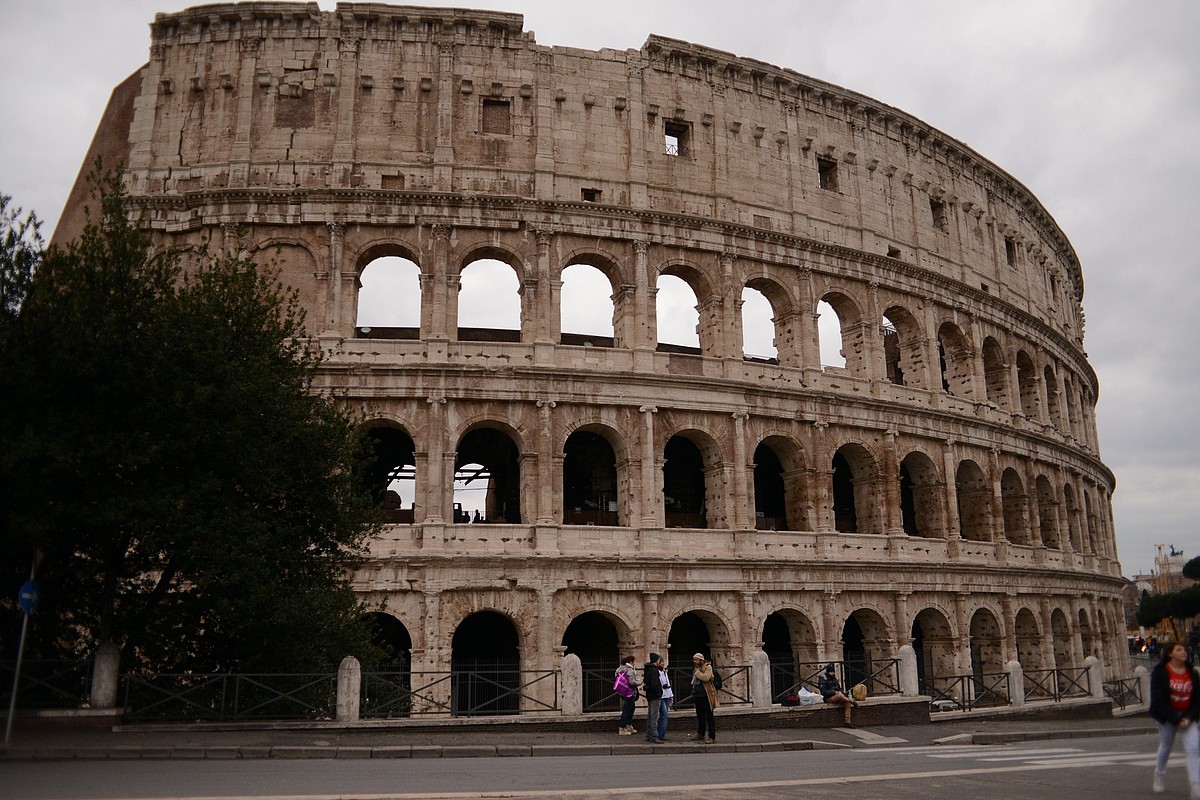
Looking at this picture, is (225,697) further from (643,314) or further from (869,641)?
(869,641)

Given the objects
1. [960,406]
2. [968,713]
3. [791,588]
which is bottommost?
[968,713]

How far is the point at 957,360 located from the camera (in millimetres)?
29688

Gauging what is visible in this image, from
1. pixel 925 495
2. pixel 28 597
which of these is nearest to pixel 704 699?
pixel 28 597

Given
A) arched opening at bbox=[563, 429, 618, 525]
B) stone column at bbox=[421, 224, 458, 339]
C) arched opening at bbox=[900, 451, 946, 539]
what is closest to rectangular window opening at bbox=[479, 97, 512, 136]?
stone column at bbox=[421, 224, 458, 339]

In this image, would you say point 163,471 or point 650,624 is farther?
point 650,624

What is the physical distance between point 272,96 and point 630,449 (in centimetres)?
1300

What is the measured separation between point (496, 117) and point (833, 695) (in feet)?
54.0

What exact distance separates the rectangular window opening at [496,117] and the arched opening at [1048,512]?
69.8ft

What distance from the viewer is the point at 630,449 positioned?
74.8 ft

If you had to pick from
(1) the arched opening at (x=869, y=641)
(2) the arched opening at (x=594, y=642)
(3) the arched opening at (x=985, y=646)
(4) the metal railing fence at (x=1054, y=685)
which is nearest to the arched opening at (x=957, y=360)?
(3) the arched opening at (x=985, y=646)

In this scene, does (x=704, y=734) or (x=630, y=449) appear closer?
(x=704, y=734)

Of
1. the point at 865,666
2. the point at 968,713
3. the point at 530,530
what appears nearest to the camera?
the point at 968,713

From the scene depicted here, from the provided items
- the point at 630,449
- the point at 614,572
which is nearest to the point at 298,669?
the point at 614,572

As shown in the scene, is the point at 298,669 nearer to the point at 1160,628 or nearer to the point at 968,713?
the point at 968,713
